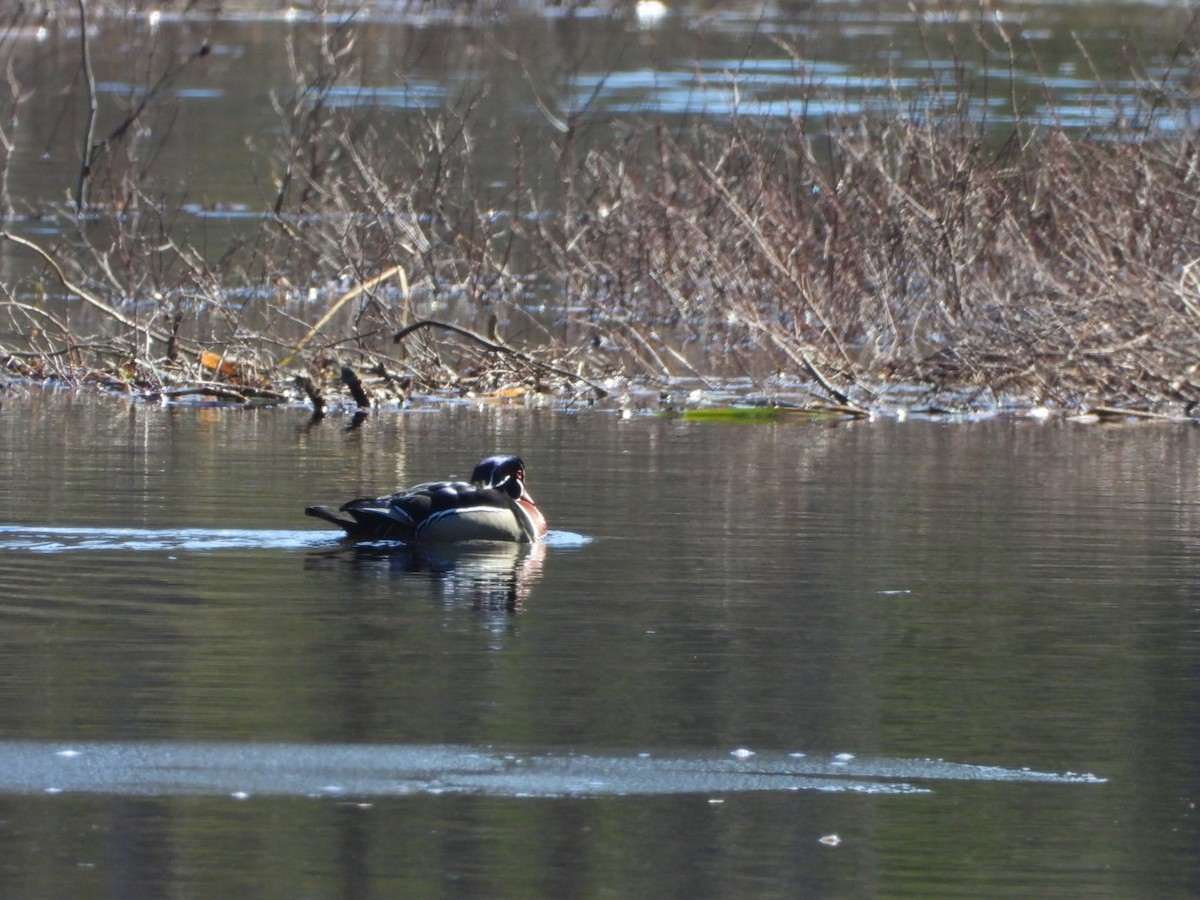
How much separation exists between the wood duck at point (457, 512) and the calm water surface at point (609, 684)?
0.18m

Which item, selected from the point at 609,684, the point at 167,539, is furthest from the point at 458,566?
the point at 609,684

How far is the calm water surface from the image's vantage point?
6652 millimetres

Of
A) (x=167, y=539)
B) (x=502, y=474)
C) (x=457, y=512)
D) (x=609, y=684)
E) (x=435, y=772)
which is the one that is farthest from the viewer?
(x=502, y=474)

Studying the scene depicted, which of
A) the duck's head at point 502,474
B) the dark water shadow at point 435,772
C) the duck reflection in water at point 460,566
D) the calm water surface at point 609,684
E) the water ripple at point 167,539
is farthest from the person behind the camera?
the duck's head at point 502,474

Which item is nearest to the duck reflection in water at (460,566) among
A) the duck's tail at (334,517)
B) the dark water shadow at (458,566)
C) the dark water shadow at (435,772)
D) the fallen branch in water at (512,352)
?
the dark water shadow at (458,566)

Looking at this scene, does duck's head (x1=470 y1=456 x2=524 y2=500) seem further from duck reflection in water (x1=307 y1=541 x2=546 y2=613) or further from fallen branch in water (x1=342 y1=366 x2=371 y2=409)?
fallen branch in water (x1=342 y1=366 x2=371 y2=409)

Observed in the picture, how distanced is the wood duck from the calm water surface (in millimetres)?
182

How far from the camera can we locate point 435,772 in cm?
739

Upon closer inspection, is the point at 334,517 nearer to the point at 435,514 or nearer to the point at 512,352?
the point at 435,514

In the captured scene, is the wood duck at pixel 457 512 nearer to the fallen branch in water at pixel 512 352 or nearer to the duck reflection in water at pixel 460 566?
the duck reflection in water at pixel 460 566

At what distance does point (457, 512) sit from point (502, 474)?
0.29 metres

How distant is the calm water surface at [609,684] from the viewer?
262 inches

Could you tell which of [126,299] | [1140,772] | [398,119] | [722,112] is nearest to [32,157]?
[398,119]

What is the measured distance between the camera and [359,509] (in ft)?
37.8
